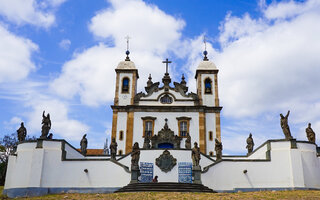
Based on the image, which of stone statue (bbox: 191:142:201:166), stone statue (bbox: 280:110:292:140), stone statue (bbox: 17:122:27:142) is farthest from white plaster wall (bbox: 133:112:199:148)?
stone statue (bbox: 17:122:27:142)

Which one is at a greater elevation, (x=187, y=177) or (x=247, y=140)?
(x=247, y=140)

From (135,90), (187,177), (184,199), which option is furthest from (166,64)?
(184,199)

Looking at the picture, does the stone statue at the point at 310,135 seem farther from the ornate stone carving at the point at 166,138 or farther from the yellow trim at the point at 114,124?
the yellow trim at the point at 114,124

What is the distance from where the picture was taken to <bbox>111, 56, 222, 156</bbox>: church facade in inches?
1233

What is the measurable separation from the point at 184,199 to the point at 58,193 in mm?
10253

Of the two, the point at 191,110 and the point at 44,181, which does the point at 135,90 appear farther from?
the point at 44,181

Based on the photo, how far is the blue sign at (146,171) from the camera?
73.7ft

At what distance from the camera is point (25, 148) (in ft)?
72.3

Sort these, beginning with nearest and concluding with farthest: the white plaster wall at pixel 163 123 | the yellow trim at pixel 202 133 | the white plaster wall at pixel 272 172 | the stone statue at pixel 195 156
Answer: the stone statue at pixel 195 156
the white plaster wall at pixel 272 172
the yellow trim at pixel 202 133
the white plaster wall at pixel 163 123

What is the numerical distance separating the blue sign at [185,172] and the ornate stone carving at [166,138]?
748 centimetres

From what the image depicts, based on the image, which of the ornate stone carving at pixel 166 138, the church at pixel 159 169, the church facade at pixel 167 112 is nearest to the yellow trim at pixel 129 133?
the church facade at pixel 167 112

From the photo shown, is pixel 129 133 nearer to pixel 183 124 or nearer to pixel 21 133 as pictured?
pixel 183 124

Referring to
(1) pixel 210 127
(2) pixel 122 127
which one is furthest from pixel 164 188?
(1) pixel 210 127

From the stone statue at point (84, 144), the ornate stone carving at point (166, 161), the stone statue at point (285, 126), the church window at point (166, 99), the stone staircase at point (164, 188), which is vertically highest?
the church window at point (166, 99)
